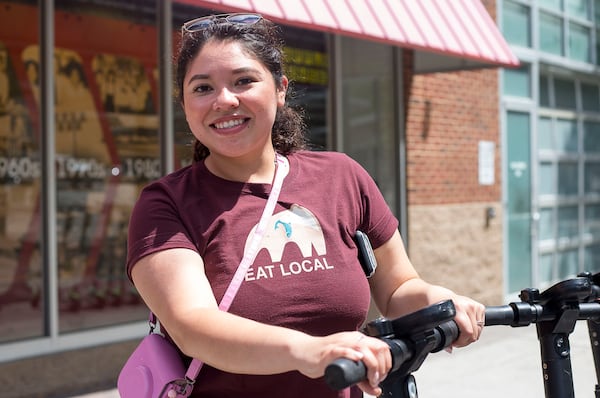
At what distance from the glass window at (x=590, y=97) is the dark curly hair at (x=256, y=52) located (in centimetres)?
1144

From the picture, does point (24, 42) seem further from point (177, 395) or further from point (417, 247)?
point (177, 395)

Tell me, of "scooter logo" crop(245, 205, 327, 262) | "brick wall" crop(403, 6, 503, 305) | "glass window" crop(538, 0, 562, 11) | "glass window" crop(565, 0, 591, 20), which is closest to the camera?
"scooter logo" crop(245, 205, 327, 262)

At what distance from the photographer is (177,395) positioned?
1.85 metres

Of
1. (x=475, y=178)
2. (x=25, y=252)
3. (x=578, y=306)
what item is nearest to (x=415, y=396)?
(x=578, y=306)

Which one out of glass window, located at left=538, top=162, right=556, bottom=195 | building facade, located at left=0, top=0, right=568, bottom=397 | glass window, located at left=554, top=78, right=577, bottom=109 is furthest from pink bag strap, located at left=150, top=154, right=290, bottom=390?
glass window, located at left=554, top=78, right=577, bottom=109

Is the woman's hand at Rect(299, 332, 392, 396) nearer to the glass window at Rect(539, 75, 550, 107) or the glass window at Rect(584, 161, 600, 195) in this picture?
the glass window at Rect(539, 75, 550, 107)

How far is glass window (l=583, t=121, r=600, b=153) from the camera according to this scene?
1280cm

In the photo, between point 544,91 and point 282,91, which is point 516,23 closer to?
point 544,91

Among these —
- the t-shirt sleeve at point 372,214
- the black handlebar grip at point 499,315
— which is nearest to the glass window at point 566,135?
the black handlebar grip at point 499,315

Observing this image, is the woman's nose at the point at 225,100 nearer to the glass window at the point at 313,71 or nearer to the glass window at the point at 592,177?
the glass window at the point at 313,71

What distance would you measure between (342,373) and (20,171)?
564cm

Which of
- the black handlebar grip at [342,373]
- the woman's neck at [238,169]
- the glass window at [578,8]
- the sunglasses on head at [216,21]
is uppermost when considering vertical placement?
the glass window at [578,8]

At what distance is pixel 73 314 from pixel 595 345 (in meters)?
4.95

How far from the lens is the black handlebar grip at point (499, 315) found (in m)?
2.14
